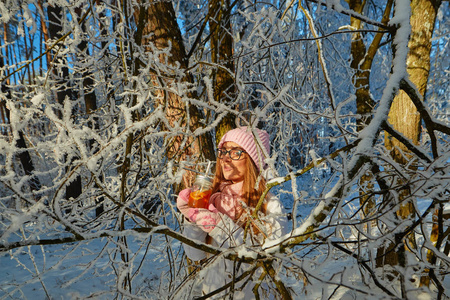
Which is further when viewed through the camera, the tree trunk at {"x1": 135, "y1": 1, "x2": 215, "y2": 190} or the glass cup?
the tree trunk at {"x1": 135, "y1": 1, "x2": 215, "y2": 190}

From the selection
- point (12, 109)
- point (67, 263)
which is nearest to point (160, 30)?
point (12, 109)

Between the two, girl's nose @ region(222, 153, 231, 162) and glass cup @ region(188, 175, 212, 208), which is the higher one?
girl's nose @ region(222, 153, 231, 162)

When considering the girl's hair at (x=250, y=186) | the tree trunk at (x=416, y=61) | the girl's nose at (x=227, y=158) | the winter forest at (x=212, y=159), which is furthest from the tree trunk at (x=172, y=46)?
the tree trunk at (x=416, y=61)

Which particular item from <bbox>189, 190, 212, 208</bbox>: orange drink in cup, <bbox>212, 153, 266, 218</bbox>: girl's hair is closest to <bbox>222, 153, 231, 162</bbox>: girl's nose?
<bbox>212, 153, 266, 218</bbox>: girl's hair

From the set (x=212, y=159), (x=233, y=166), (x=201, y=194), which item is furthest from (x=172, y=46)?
(x=201, y=194)

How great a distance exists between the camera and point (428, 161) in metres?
0.83

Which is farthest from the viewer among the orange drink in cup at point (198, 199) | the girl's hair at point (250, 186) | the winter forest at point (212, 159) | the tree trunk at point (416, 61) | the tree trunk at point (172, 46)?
the tree trunk at point (416, 61)

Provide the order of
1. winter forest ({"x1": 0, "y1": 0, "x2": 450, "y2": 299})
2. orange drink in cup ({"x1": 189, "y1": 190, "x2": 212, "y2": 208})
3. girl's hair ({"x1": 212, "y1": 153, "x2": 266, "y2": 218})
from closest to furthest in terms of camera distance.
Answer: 1. winter forest ({"x1": 0, "y1": 0, "x2": 450, "y2": 299})
2. orange drink in cup ({"x1": 189, "y1": 190, "x2": 212, "y2": 208})
3. girl's hair ({"x1": 212, "y1": 153, "x2": 266, "y2": 218})

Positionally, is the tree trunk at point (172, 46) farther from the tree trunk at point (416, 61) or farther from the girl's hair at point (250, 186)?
the tree trunk at point (416, 61)

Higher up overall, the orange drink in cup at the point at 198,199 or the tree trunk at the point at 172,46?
the tree trunk at the point at 172,46

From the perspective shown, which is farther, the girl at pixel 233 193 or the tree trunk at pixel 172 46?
the tree trunk at pixel 172 46

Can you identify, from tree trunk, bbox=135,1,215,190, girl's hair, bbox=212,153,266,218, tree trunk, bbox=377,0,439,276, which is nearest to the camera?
girl's hair, bbox=212,153,266,218

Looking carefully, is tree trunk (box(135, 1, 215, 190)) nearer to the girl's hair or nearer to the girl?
the girl

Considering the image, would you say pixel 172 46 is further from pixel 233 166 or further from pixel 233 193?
pixel 233 193
